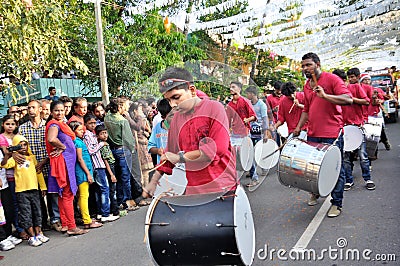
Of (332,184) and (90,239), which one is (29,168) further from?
(332,184)

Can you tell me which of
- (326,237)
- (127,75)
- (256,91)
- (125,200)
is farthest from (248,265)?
(127,75)

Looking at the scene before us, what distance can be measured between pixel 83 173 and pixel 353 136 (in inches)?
149

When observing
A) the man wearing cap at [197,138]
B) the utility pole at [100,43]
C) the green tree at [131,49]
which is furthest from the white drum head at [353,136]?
the utility pole at [100,43]

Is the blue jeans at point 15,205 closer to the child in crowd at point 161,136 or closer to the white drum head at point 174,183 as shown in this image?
the child in crowd at point 161,136

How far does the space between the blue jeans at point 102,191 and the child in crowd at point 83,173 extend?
0.56 ft

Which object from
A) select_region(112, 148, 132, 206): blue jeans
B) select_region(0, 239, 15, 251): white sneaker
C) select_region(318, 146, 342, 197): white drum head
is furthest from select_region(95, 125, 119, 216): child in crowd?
select_region(318, 146, 342, 197): white drum head

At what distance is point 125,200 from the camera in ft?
20.1

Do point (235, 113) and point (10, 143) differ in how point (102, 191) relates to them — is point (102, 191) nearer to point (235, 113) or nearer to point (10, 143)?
point (10, 143)

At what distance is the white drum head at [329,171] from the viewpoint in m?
4.21

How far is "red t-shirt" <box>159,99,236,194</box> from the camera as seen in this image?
264 centimetres

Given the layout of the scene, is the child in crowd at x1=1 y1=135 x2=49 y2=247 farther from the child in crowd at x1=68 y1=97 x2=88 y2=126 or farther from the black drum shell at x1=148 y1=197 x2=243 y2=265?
the black drum shell at x1=148 y1=197 x2=243 y2=265

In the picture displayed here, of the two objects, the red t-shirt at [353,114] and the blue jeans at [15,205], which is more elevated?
the red t-shirt at [353,114]

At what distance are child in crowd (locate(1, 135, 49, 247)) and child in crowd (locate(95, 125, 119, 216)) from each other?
0.99m

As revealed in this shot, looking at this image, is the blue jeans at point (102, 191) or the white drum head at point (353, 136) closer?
the blue jeans at point (102, 191)
